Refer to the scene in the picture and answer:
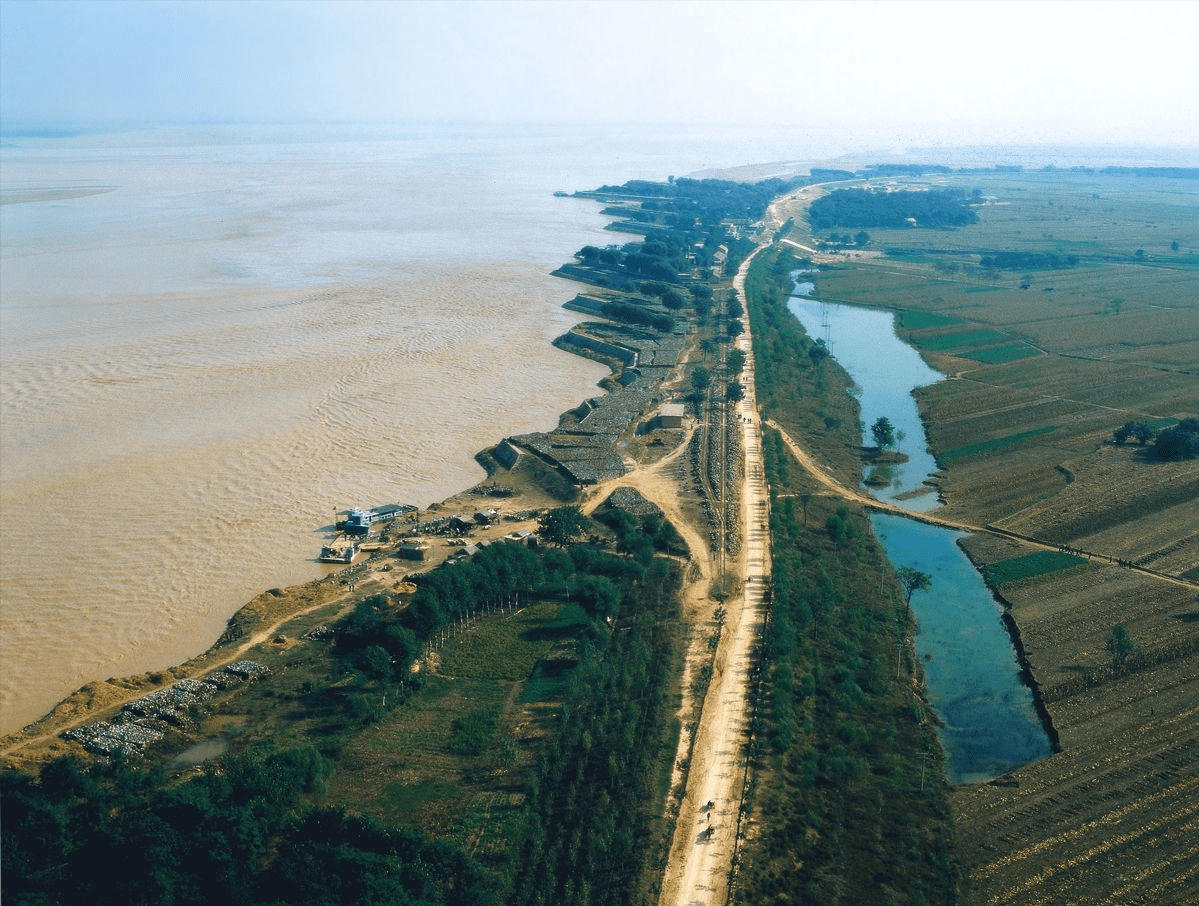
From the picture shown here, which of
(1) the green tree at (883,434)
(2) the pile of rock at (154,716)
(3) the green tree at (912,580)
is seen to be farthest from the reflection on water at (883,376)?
(2) the pile of rock at (154,716)

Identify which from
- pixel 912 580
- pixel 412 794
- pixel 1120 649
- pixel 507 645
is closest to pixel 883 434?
pixel 912 580

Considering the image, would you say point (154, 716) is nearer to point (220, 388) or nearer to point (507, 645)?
point (507, 645)

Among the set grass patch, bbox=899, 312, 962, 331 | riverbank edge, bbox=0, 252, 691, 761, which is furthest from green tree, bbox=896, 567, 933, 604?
grass patch, bbox=899, 312, 962, 331

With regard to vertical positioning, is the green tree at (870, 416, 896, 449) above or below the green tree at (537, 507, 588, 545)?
above

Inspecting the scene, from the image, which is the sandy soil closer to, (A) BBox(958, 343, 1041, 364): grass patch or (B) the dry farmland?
(B) the dry farmland

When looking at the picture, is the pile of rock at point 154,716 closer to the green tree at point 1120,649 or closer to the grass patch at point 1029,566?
the green tree at point 1120,649

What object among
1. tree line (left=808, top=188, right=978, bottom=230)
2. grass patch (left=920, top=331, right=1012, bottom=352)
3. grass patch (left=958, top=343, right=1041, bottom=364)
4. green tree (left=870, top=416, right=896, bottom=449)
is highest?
tree line (left=808, top=188, right=978, bottom=230)

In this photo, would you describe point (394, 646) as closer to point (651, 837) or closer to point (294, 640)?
point (294, 640)
